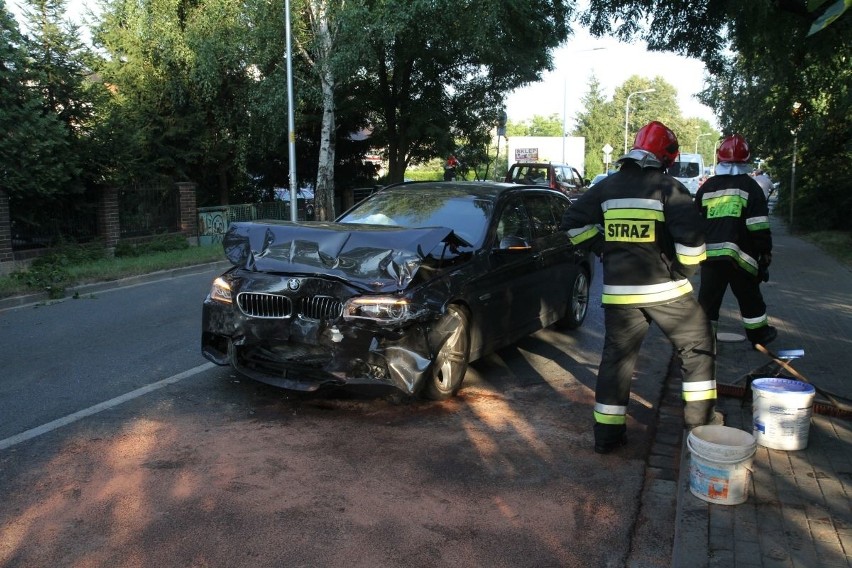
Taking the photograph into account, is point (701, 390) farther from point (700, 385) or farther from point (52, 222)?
point (52, 222)

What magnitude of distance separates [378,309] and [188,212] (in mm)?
15282

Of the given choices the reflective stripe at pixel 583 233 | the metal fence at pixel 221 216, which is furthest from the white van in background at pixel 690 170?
the reflective stripe at pixel 583 233

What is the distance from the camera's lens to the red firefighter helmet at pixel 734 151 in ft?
20.3

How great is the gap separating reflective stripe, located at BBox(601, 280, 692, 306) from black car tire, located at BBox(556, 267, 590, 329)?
3388 millimetres

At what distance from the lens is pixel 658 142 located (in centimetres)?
453

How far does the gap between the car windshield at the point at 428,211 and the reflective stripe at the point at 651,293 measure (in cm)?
184

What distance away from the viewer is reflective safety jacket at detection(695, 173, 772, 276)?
246 inches

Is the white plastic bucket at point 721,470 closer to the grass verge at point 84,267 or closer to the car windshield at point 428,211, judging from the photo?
the car windshield at point 428,211

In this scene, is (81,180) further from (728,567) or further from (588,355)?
(728,567)

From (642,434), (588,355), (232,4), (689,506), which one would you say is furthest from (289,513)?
(232,4)

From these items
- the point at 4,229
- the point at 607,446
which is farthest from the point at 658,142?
the point at 4,229

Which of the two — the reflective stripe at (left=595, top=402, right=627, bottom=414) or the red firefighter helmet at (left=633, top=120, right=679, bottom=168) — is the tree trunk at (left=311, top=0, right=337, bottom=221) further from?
the reflective stripe at (left=595, top=402, right=627, bottom=414)

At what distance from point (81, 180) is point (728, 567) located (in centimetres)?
1533

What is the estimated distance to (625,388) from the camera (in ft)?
15.0
